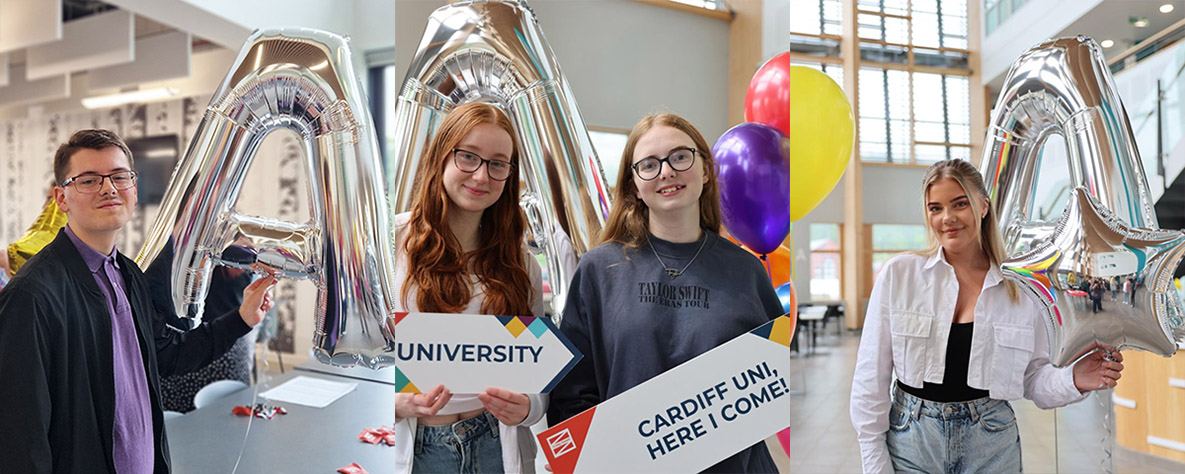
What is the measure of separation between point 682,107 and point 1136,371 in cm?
302

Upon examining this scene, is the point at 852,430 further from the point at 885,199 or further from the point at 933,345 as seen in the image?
the point at 933,345

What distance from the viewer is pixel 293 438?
5.87ft

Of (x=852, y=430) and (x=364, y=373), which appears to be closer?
(x=364, y=373)

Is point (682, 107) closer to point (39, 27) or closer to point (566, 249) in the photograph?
point (566, 249)

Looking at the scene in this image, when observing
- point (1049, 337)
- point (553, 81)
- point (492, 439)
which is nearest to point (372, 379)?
point (492, 439)

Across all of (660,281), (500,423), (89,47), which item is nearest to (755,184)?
(660,281)

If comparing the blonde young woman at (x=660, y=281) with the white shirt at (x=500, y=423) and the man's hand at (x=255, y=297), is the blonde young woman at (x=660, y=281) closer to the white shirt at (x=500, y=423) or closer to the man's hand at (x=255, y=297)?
the white shirt at (x=500, y=423)

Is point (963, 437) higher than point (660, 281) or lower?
lower

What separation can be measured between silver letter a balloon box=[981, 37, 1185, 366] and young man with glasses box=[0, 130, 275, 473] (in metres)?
1.73

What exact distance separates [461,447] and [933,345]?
44.6 inches

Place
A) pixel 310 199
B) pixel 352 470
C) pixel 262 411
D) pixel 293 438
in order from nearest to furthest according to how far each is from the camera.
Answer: pixel 310 199 < pixel 352 470 < pixel 293 438 < pixel 262 411

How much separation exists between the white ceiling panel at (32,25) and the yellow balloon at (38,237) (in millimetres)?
2062

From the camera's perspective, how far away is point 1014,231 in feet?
5.61

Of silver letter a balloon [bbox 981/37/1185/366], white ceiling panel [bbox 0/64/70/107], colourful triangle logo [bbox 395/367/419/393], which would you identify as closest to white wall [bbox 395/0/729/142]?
colourful triangle logo [bbox 395/367/419/393]
